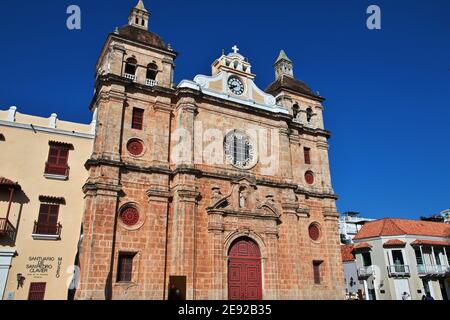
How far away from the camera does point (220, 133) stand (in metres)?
21.5

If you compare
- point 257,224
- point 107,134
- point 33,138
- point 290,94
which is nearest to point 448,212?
point 290,94

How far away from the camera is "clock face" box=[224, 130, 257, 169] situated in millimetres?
21531

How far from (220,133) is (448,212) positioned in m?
45.0

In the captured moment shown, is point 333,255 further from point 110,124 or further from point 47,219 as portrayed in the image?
point 47,219

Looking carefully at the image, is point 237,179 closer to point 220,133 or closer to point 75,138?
point 220,133

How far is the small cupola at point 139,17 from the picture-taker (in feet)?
76.6

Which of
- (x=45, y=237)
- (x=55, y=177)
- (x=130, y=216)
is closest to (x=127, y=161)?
(x=130, y=216)

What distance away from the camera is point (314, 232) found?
23453mm

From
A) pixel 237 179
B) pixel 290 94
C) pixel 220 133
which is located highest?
pixel 290 94

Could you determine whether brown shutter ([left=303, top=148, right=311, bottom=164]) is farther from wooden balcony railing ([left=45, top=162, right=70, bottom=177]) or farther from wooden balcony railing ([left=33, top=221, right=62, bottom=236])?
wooden balcony railing ([left=33, top=221, right=62, bottom=236])

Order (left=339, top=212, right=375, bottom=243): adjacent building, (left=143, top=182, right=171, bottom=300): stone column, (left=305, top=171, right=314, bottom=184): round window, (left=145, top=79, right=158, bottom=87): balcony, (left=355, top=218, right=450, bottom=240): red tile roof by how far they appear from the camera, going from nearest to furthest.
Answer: (left=143, top=182, right=171, bottom=300): stone column
(left=145, top=79, right=158, bottom=87): balcony
(left=305, top=171, right=314, bottom=184): round window
(left=355, top=218, right=450, bottom=240): red tile roof
(left=339, top=212, right=375, bottom=243): adjacent building

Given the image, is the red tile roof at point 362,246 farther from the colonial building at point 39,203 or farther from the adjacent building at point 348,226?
the colonial building at point 39,203

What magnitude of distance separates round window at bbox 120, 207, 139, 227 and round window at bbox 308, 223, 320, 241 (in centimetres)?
1176

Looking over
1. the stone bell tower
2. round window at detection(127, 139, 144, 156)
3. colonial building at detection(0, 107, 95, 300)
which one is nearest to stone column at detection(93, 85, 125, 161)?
the stone bell tower
